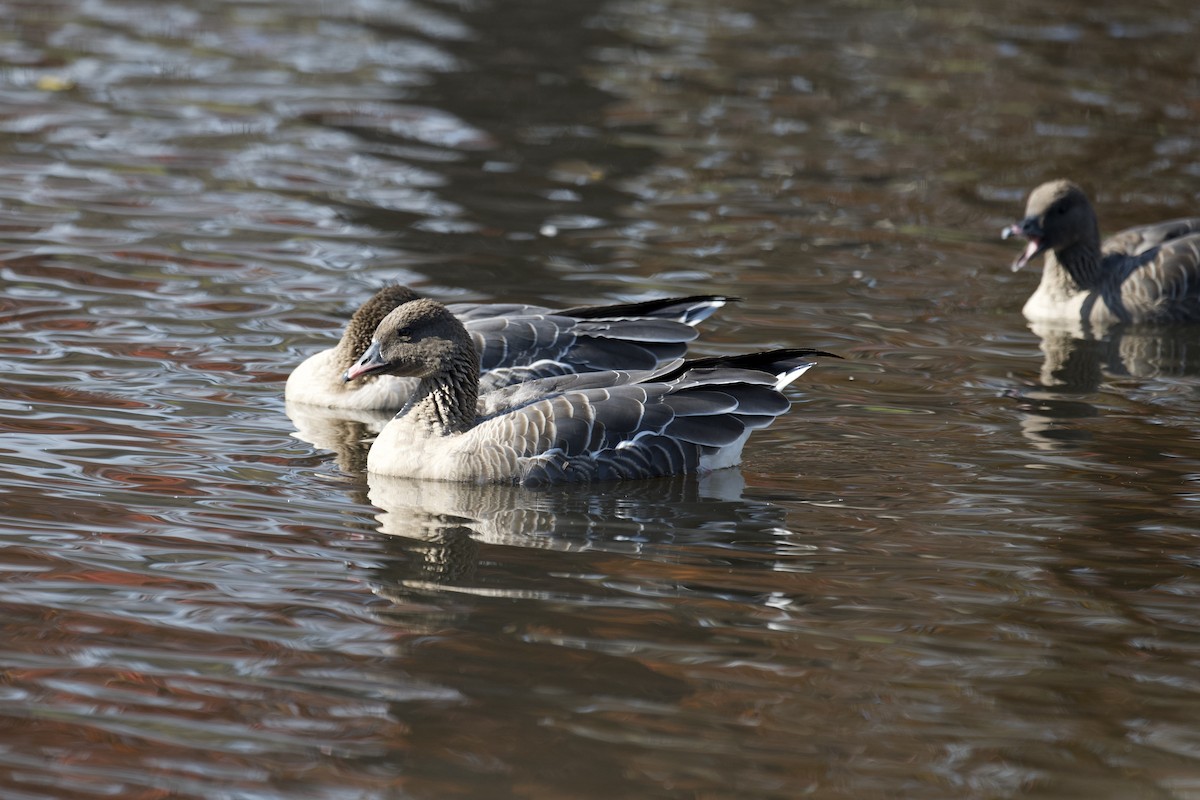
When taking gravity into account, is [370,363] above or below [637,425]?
above

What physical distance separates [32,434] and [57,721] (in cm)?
359

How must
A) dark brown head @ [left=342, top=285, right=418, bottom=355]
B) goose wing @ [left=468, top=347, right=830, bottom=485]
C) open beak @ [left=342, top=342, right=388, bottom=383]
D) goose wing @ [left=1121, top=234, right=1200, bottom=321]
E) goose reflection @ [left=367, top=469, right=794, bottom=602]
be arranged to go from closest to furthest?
goose reflection @ [left=367, top=469, right=794, bottom=602] < goose wing @ [left=468, top=347, right=830, bottom=485] < open beak @ [left=342, top=342, right=388, bottom=383] < dark brown head @ [left=342, top=285, right=418, bottom=355] < goose wing @ [left=1121, top=234, right=1200, bottom=321]

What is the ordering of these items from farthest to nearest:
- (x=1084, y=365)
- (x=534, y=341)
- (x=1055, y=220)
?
(x=1055, y=220) → (x=1084, y=365) → (x=534, y=341)

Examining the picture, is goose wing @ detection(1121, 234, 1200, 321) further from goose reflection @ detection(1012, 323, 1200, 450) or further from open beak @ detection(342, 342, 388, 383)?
open beak @ detection(342, 342, 388, 383)

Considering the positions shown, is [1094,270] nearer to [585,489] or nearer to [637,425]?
[637,425]

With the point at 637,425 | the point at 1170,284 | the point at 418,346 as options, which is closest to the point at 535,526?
the point at 637,425

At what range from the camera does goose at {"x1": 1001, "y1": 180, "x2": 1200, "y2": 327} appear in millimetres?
13102

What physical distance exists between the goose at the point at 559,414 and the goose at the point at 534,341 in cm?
75

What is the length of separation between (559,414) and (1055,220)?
19.2ft

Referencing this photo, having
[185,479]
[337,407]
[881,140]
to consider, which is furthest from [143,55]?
[185,479]

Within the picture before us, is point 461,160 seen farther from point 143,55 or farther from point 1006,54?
point 1006,54

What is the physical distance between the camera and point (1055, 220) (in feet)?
43.5

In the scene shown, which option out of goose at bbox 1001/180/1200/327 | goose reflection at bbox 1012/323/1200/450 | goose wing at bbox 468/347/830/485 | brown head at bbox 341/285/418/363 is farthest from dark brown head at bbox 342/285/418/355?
goose at bbox 1001/180/1200/327

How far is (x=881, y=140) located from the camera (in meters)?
18.4
